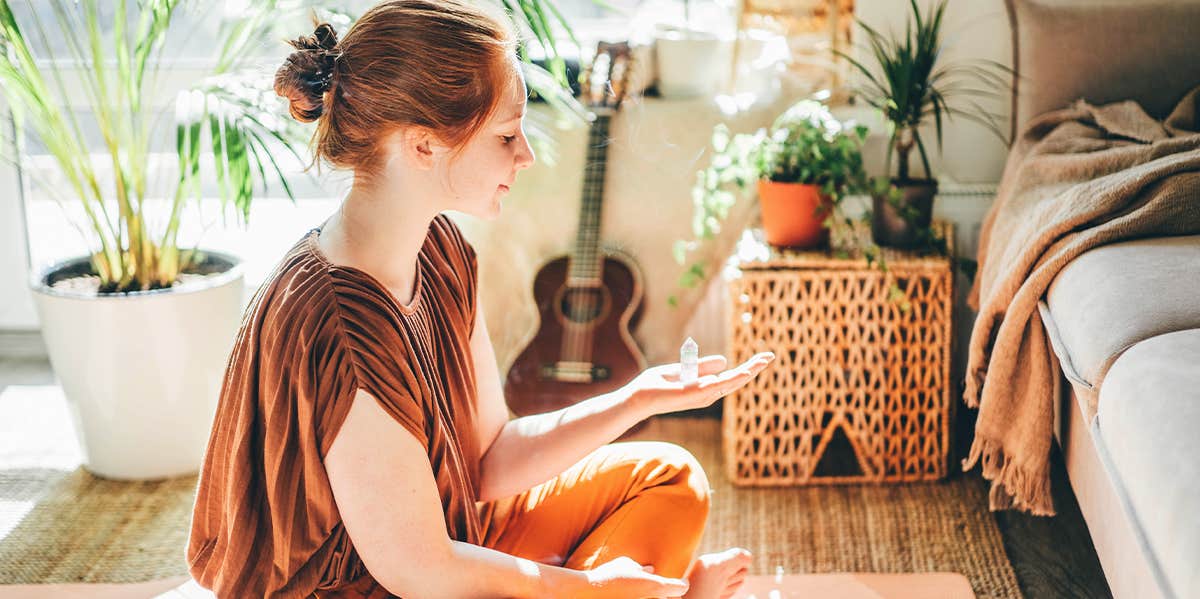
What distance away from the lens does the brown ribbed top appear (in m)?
1.12

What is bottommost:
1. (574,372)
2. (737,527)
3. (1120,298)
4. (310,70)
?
(737,527)

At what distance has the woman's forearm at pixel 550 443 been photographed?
138cm

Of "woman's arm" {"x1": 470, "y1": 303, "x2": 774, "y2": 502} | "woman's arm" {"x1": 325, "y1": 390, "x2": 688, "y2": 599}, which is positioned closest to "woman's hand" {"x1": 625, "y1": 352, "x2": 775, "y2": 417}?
"woman's arm" {"x1": 470, "y1": 303, "x2": 774, "y2": 502}

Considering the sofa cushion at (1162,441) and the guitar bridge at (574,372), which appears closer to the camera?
the sofa cushion at (1162,441)

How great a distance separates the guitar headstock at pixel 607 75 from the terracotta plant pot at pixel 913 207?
607 millimetres

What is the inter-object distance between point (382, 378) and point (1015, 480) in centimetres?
103

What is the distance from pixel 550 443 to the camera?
4.66 feet

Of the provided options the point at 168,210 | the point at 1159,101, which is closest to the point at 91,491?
the point at 168,210

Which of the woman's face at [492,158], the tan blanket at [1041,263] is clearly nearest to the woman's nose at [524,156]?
the woman's face at [492,158]

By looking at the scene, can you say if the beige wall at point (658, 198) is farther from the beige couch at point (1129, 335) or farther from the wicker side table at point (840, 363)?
the wicker side table at point (840, 363)

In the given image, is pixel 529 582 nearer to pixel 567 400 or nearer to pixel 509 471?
Answer: pixel 509 471

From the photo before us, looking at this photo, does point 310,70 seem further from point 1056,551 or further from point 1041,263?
point 1056,551

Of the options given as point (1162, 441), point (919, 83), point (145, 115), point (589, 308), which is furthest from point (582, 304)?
point (1162, 441)

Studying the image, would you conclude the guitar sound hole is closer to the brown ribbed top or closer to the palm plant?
the palm plant
